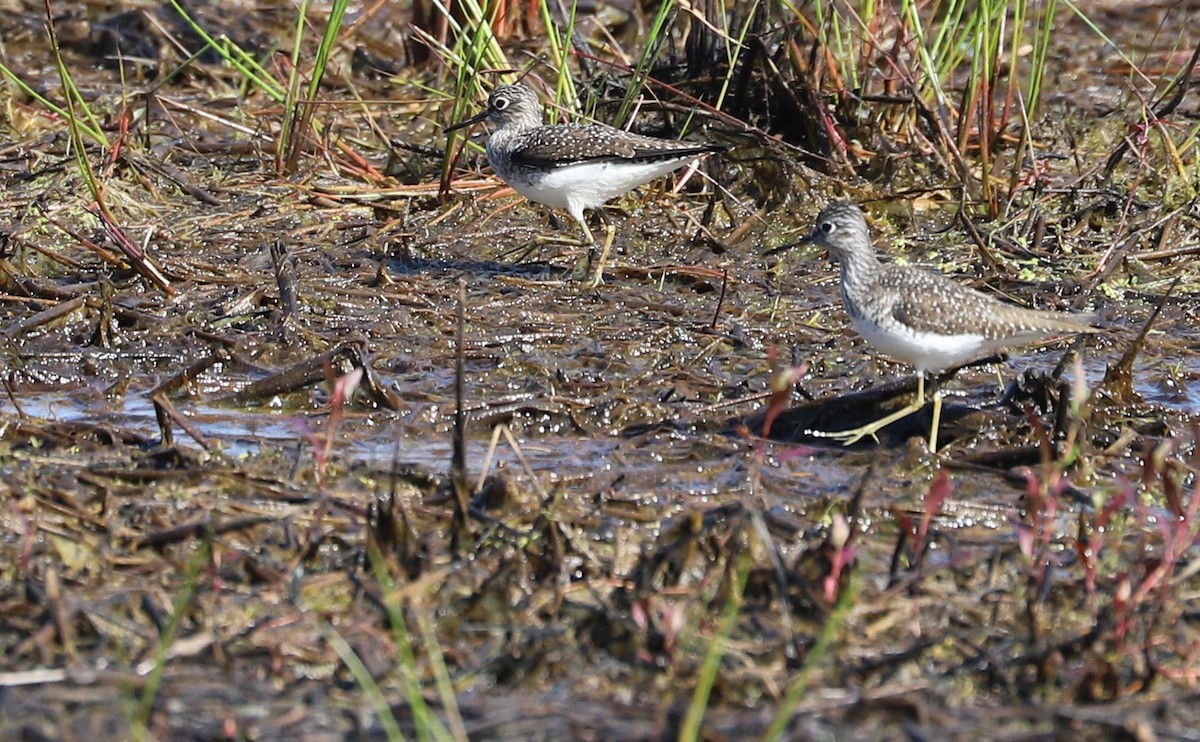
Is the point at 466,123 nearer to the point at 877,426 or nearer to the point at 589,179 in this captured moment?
the point at 589,179

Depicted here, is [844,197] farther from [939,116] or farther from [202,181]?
[202,181]

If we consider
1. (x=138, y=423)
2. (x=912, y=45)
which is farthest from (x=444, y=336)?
(x=912, y=45)

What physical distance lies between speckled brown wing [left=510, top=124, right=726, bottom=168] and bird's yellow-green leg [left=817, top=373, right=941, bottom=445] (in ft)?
7.98

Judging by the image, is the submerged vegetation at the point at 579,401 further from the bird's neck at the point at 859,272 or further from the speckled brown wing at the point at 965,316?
the bird's neck at the point at 859,272

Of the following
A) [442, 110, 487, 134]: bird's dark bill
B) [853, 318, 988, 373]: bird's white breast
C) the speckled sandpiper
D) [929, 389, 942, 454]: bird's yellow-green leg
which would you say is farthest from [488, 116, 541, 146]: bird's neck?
[929, 389, 942, 454]: bird's yellow-green leg

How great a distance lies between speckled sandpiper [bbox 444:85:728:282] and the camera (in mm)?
9094

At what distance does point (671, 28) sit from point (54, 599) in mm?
5983

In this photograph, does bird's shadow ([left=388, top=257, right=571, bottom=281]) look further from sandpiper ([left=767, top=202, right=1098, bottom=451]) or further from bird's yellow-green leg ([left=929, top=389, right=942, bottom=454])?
bird's yellow-green leg ([left=929, top=389, right=942, bottom=454])

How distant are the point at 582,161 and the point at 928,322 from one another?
9.97 feet

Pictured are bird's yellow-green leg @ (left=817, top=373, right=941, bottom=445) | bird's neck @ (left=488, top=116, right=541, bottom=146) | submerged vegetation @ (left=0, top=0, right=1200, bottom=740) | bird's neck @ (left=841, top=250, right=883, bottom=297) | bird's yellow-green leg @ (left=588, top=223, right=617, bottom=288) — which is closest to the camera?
submerged vegetation @ (left=0, top=0, right=1200, bottom=740)

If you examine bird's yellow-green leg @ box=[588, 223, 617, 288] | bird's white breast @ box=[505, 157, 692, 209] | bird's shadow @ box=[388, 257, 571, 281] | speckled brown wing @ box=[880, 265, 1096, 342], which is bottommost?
bird's shadow @ box=[388, 257, 571, 281]

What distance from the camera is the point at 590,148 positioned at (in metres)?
9.19

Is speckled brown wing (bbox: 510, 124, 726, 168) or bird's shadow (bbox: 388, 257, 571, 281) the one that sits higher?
speckled brown wing (bbox: 510, 124, 726, 168)

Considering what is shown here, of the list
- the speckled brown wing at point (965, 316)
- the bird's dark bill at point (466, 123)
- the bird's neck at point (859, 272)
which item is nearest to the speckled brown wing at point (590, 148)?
the bird's dark bill at point (466, 123)
